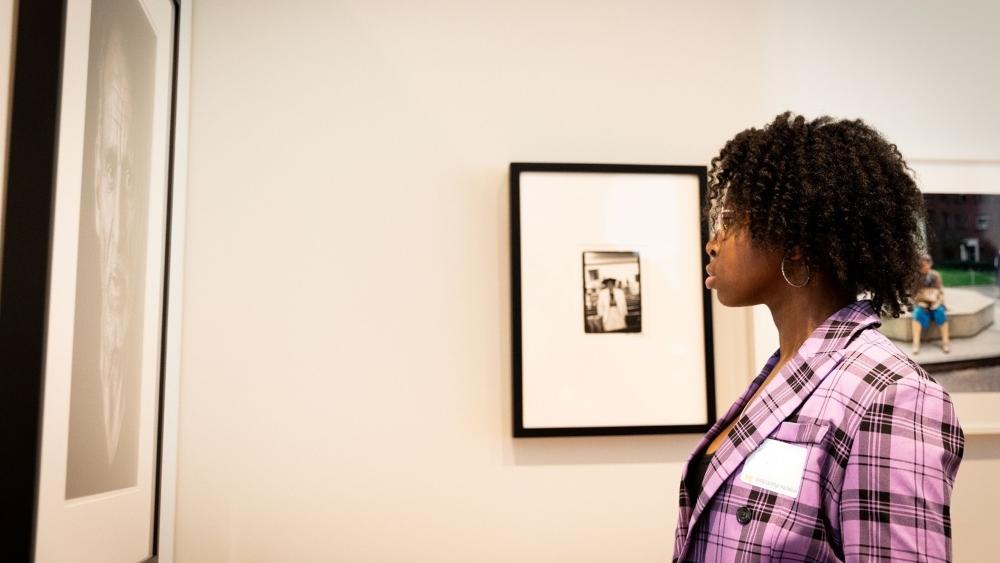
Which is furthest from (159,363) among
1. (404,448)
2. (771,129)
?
(771,129)

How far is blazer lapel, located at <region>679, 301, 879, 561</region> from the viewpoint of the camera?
4.00 ft

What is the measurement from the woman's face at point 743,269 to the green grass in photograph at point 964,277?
53.6 inches

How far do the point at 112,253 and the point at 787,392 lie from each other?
1195mm

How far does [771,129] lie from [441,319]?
3.51 ft

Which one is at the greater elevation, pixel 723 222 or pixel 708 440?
pixel 723 222

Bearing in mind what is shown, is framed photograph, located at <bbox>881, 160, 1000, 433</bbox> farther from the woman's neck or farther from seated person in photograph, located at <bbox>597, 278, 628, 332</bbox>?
the woman's neck

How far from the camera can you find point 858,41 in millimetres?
2457

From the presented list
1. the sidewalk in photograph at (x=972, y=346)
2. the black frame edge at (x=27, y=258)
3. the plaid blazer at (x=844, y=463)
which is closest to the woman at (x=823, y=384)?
the plaid blazer at (x=844, y=463)

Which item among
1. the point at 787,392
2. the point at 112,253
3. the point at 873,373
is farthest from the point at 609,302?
the point at 112,253

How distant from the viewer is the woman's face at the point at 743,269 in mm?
1323

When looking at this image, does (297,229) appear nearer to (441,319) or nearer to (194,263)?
(194,263)

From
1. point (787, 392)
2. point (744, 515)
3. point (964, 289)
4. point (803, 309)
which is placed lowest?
point (744, 515)

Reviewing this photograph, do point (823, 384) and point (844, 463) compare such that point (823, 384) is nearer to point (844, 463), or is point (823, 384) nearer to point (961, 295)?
point (844, 463)

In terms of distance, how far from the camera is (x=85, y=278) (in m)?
1.32
